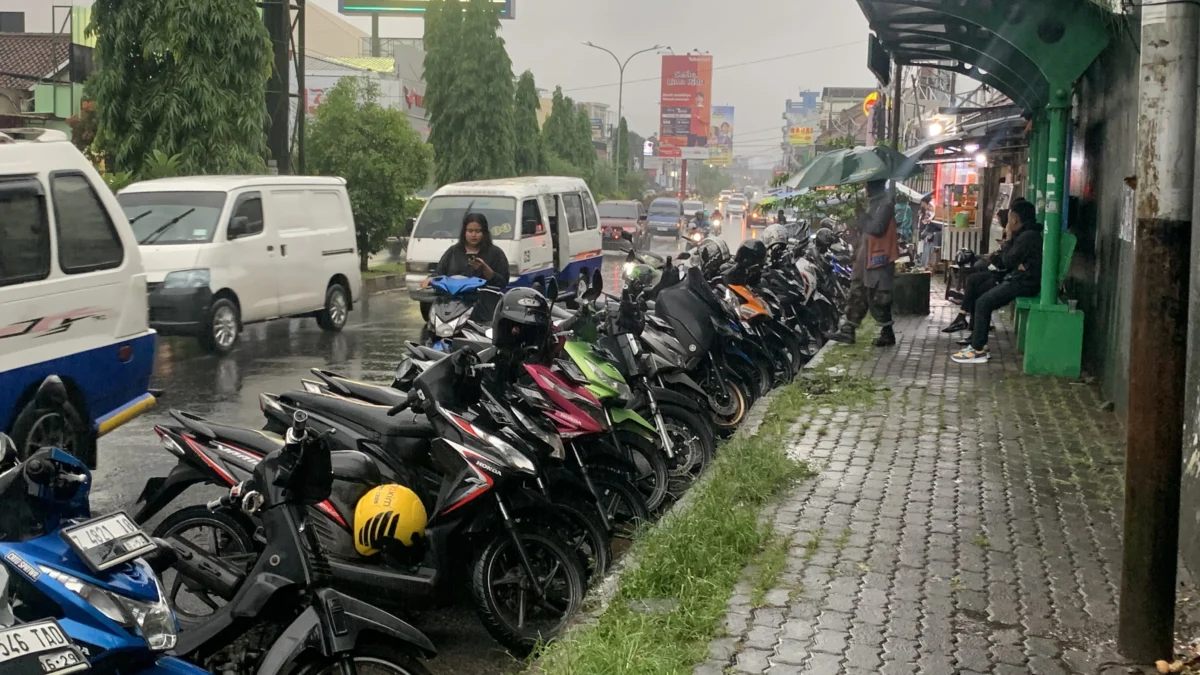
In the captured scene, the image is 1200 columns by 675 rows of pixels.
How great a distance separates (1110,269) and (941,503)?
13.3 feet

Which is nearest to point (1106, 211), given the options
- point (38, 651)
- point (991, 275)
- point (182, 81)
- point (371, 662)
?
point (991, 275)

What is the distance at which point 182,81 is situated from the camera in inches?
751

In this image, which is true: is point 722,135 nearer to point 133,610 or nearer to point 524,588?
point 524,588

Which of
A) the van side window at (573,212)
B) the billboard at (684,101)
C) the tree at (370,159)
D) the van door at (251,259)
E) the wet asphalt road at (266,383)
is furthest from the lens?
the billboard at (684,101)

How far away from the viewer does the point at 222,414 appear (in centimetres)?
939

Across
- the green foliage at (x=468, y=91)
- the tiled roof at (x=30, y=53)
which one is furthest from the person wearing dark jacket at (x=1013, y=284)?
the tiled roof at (x=30, y=53)

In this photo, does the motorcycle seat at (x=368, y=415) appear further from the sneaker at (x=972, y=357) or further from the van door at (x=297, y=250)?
the van door at (x=297, y=250)

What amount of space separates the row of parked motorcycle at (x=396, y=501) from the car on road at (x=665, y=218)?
111 feet

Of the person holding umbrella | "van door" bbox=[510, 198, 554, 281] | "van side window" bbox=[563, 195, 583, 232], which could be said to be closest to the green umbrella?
the person holding umbrella

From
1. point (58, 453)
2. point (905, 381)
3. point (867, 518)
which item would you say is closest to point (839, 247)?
point (905, 381)

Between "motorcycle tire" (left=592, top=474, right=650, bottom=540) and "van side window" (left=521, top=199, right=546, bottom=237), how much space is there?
10.4m

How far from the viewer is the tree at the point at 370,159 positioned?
78.4 ft

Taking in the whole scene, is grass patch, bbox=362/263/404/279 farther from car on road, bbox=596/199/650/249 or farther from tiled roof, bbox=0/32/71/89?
tiled roof, bbox=0/32/71/89

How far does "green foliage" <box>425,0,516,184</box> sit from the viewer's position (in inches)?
1517
